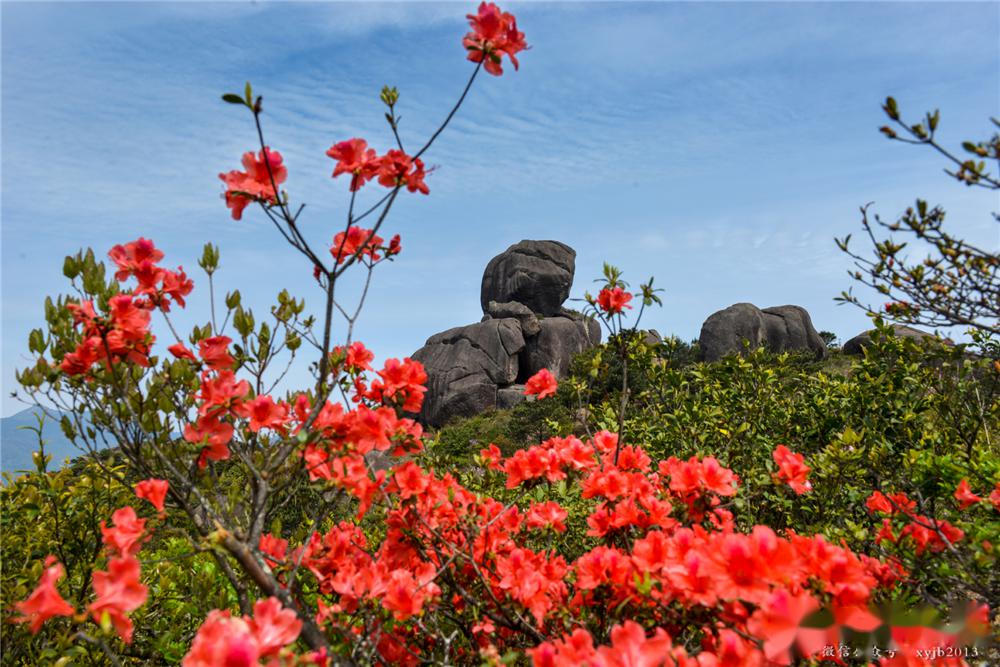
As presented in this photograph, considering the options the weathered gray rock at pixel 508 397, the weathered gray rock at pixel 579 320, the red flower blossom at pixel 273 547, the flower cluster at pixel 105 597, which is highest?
the weathered gray rock at pixel 579 320

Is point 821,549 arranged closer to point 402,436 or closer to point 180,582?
point 402,436

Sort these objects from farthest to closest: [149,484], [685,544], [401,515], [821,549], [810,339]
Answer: [810,339] → [401,515] → [149,484] → [685,544] → [821,549]

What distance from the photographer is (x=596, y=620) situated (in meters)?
1.99

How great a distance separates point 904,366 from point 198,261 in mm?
4354

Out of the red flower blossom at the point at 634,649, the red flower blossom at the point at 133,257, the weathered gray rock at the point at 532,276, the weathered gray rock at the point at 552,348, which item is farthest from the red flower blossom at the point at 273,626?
the weathered gray rock at the point at 532,276

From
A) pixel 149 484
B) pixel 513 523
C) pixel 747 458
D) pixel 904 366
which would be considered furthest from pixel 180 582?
pixel 904 366

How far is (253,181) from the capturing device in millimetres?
1944

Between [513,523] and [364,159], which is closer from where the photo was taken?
[364,159]

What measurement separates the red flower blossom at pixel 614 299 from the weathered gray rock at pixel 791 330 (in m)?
27.9

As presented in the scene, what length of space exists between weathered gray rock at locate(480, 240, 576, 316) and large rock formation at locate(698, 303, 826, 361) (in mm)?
8347

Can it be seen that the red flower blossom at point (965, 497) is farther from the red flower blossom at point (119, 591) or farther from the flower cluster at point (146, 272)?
the flower cluster at point (146, 272)

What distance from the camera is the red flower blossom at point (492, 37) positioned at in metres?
1.97

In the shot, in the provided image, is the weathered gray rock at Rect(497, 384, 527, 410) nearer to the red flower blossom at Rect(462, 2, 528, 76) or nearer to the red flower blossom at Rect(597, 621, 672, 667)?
the red flower blossom at Rect(462, 2, 528, 76)

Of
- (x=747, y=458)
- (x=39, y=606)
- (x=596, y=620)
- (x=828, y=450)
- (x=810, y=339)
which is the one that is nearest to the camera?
(x=39, y=606)
